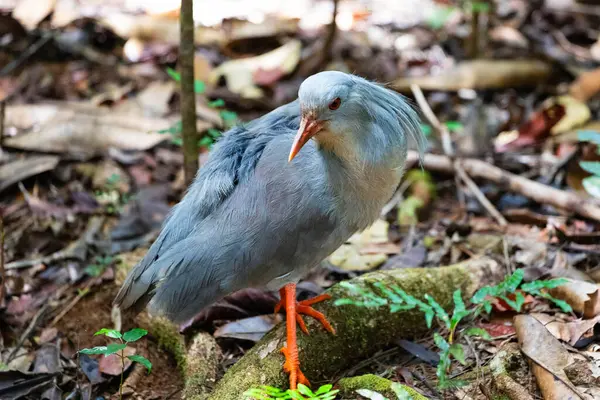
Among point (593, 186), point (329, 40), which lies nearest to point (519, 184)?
point (593, 186)

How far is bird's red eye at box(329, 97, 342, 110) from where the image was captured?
2.62 meters

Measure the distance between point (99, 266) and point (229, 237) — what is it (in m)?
1.35

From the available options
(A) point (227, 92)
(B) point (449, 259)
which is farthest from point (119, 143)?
(B) point (449, 259)

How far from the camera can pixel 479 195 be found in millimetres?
4449

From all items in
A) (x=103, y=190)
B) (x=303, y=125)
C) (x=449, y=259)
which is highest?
(x=303, y=125)

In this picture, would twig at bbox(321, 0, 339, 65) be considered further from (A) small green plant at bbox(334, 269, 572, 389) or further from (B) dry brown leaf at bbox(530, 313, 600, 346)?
(B) dry brown leaf at bbox(530, 313, 600, 346)

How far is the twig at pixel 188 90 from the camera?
11.4 feet

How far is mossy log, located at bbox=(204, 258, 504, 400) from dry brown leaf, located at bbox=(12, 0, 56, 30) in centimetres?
437

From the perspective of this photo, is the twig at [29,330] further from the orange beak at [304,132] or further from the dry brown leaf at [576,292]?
the dry brown leaf at [576,292]

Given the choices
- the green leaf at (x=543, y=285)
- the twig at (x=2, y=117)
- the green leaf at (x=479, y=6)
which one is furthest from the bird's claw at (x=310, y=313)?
the green leaf at (x=479, y=6)

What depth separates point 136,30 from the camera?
6.36m

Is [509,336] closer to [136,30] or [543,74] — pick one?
[543,74]

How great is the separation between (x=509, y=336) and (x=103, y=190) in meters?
2.91

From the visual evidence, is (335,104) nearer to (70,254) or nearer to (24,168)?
(70,254)
